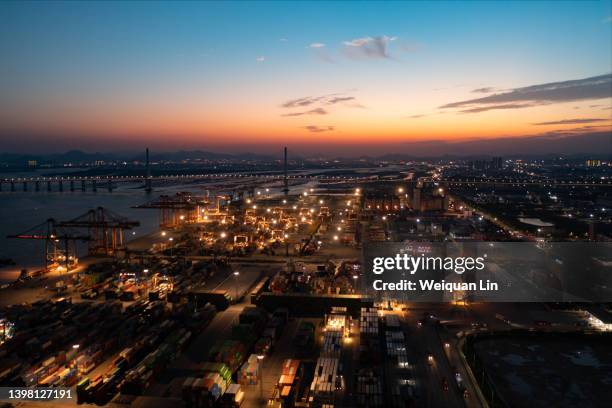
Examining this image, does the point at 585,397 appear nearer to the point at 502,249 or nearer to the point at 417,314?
the point at 417,314

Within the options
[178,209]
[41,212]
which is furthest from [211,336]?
[41,212]

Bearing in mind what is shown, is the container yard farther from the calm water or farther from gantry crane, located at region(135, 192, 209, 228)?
gantry crane, located at region(135, 192, 209, 228)

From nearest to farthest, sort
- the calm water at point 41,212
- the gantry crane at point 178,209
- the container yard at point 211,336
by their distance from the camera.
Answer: the container yard at point 211,336, the calm water at point 41,212, the gantry crane at point 178,209

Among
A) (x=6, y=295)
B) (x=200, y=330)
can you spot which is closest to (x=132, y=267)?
(x=6, y=295)

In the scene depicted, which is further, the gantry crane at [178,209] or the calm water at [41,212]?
the gantry crane at [178,209]

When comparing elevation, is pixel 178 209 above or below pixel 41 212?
above

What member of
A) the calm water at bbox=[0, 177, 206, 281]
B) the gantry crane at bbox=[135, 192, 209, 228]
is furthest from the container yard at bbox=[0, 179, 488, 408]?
the gantry crane at bbox=[135, 192, 209, 228]

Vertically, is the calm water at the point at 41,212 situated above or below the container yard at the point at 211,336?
above

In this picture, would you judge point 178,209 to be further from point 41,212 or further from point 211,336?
point 211,336

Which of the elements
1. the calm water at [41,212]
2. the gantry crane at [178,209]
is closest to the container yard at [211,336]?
the calm water at [41,212]

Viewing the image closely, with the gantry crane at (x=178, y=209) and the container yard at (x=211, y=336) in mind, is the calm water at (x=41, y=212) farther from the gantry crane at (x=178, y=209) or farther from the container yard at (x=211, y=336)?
Result: the container yard at (x=211, y=336)
